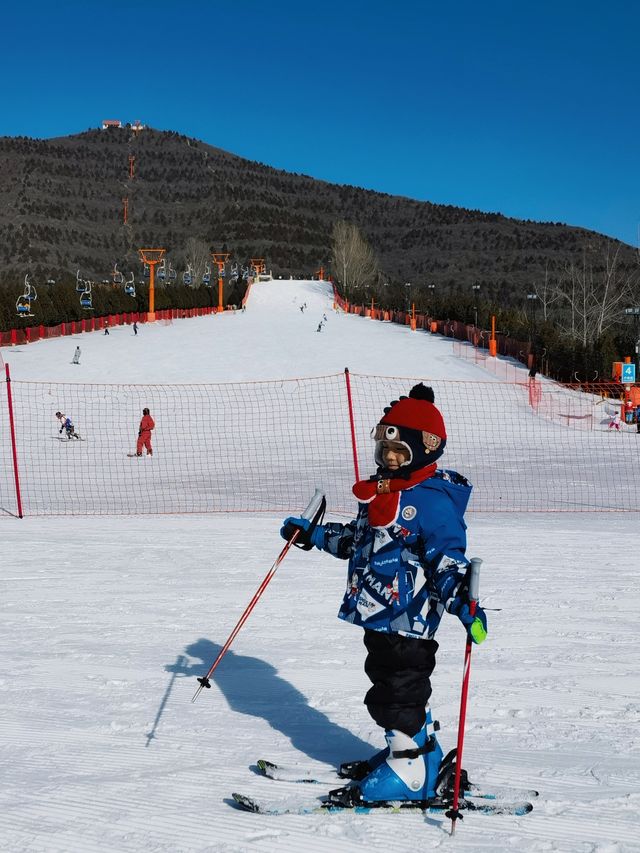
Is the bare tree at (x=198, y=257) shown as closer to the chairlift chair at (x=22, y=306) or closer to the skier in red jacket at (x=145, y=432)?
the chairlift chair at (x=22, y=306)

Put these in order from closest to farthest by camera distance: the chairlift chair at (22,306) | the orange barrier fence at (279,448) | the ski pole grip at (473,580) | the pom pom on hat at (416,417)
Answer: the ski pole grip at (473,580) < the pom pom on hat at (416,417) < the orange barrier fence at (279,448) < the chairlift chair at (22,306)

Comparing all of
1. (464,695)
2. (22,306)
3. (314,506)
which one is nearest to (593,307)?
(22,306)

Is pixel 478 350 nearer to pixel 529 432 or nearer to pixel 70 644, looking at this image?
pixel 529 432

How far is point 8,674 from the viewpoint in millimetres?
4574

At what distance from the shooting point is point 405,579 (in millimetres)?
2908

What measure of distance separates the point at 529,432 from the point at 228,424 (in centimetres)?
734

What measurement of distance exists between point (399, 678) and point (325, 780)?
63cm

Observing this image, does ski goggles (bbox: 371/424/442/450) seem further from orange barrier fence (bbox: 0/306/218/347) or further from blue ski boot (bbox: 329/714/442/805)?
orange barrier fence (bbox: 0/306/218/347)

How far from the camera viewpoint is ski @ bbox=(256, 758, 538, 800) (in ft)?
10.2

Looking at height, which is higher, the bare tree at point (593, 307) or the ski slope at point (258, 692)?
the bare tree at point (593, 307)

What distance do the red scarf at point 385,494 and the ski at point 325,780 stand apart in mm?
1047

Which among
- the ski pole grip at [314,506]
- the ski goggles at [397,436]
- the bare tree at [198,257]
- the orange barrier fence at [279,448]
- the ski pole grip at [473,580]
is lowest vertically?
the orange barrier fence at [279,448]

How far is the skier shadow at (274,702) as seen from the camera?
3.67 metres

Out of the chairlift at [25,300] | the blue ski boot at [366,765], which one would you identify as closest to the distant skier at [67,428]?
the chairlift at [25,300]
